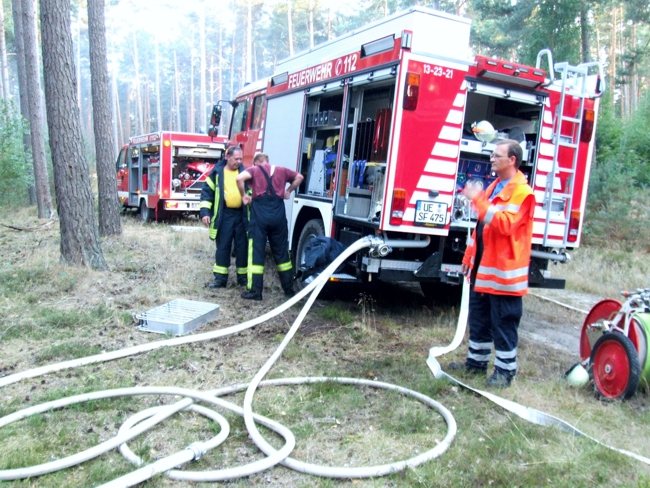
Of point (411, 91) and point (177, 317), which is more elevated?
point (411, 91)

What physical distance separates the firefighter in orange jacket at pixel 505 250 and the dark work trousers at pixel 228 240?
3.48 metres

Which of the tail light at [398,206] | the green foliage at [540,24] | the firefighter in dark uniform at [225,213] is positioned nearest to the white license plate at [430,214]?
the tail light at [398,206]

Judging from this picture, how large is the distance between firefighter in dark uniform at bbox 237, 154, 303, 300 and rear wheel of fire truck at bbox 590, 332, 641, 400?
3502mm

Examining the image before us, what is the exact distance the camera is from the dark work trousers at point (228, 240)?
6.70 metres

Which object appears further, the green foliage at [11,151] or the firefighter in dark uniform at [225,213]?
the green foliage at [11,151]

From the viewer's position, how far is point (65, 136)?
663cm

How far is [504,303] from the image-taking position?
3.74 meters

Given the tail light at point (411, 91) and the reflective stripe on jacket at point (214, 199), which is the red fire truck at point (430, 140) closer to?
the tail light at point (411, 91)

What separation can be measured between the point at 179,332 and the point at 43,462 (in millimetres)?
2182

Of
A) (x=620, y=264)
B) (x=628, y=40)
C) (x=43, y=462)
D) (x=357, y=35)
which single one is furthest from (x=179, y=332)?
(x=628, y=40)

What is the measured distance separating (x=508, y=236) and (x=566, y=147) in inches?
93.1

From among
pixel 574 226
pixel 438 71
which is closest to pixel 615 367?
pixel 574 226

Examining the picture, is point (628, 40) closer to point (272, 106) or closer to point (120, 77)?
point (272, 106)

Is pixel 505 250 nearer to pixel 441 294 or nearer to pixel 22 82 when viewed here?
pixel 441 294
